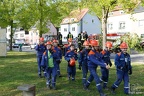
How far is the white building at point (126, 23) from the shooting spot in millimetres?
48619

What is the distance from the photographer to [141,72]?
13289mm

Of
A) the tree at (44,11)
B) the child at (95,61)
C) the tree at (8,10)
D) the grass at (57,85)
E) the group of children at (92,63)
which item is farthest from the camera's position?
the tree at (8,10)

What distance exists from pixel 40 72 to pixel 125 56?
4.75 m

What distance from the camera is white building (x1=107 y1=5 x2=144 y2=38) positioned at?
160ft

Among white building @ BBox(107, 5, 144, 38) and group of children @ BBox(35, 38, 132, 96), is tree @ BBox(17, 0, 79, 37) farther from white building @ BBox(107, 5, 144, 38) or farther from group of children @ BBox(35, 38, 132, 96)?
white building @ BBox(107, 5, 144, 38)

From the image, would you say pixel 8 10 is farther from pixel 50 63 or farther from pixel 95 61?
pixel 95 61

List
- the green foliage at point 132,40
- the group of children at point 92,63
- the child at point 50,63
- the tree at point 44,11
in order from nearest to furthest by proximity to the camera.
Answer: the group of children at point 92,63
the child at point 50,63
the green foliage at point 132,40
the tree at point 44,11

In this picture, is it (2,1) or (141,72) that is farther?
(2,1)

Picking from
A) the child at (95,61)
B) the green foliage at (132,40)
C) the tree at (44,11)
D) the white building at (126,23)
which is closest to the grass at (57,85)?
the child at (95,61)

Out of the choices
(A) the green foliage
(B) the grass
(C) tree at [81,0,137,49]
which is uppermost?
(C) tree at [81,0,137,49]

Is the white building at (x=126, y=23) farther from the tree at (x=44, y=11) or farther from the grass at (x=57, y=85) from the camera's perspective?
the grass at (x=57, y=85)

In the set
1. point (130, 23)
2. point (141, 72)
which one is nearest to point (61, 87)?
point (141, 72)

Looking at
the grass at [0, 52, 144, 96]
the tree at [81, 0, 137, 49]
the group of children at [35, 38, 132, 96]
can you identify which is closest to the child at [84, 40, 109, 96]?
the group of children at [35, 38, 132, 96]

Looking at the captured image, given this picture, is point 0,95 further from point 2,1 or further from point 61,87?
point 2,1
